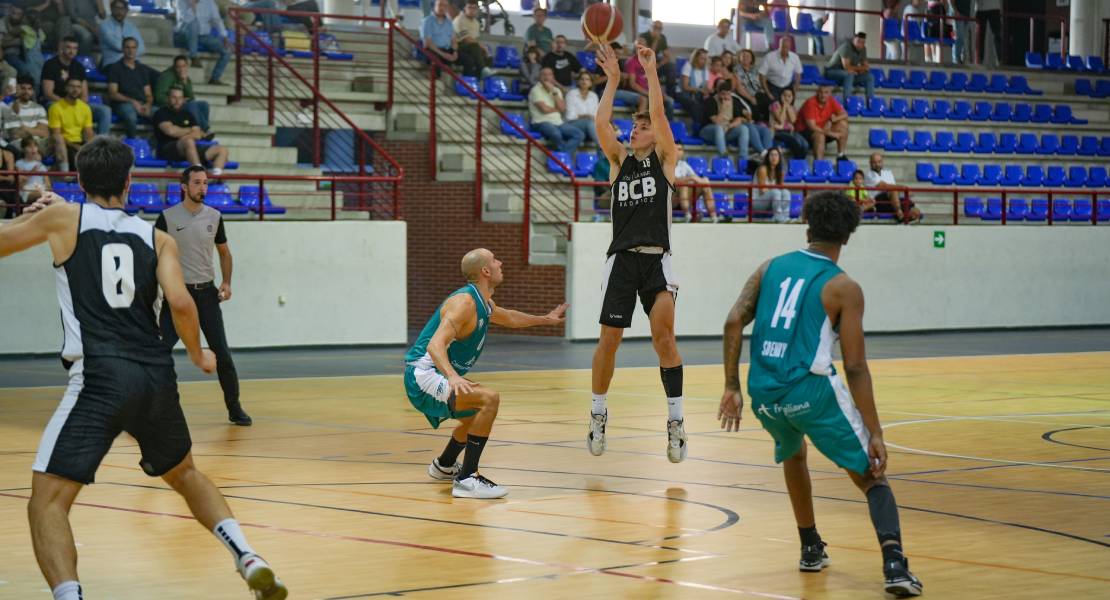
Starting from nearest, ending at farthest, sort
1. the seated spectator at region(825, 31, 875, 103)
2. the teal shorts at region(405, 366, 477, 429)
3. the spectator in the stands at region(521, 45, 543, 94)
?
the teal shorts at region(405, 366, 477, 429) → the spectator in the stands at region(521, 45, 543, 94) → the seated spectator at region(825, 31, 875, 103)

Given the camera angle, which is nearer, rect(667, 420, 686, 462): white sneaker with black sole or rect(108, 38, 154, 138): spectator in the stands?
rect(667, 420, 686, 462): white sneaker with black sole

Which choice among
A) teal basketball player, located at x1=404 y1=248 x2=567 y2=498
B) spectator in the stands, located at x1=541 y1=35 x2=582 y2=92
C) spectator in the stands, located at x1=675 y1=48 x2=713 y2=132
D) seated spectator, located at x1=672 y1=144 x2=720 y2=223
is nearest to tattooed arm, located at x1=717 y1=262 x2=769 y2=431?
teal basketball player, located at x1=404 y1=248 x2=567 y2=498

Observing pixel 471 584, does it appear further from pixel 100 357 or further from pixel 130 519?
pixel 130 519

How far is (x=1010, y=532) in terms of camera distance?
8055 millimetres

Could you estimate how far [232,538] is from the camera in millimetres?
6082

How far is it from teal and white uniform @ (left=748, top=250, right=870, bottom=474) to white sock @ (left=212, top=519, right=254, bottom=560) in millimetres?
2294

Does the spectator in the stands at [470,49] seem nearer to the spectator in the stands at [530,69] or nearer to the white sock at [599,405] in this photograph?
the spectator in the stands at [530,69]

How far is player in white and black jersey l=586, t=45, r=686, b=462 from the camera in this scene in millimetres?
10570

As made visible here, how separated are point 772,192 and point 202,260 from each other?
13.9 metres

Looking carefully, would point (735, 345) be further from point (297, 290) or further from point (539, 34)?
point (539, 34)

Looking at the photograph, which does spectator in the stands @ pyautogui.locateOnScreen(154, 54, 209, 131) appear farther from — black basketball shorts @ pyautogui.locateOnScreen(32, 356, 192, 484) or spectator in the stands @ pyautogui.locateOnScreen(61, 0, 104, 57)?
black basketball shorts @ pyautogui.locateOnScreen(32, 356, 192, 484)

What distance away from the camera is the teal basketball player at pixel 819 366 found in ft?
21.4

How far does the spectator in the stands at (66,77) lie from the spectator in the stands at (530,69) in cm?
748

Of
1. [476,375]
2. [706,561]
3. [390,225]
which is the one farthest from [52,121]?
[706,561]
